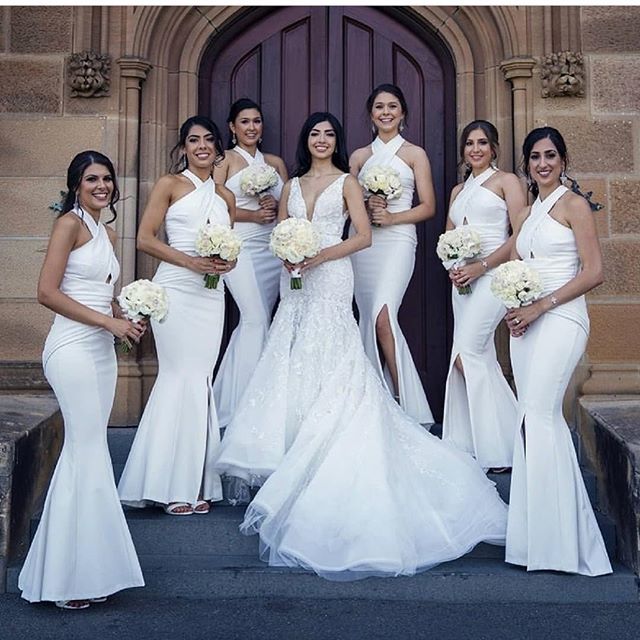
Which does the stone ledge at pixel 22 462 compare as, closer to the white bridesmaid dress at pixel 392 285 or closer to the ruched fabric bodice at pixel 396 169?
the white bridesmaid dress at pixel 392 285

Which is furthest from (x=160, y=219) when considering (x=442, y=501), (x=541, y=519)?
(x=541, y=519)

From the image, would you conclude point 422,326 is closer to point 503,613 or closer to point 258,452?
point 258,452

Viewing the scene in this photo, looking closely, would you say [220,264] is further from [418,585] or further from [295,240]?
[418,585]

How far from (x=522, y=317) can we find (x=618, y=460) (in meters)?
1.04

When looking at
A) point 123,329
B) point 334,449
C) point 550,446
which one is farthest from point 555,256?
point 123,329

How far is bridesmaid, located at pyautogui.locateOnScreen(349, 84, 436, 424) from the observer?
18.5 ft

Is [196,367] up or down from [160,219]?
down

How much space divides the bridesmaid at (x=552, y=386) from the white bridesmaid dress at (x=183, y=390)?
5.38 ft

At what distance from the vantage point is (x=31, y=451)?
15.6 feet

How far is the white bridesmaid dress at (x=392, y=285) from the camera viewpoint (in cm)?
567

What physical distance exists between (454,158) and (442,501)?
343 centimetres

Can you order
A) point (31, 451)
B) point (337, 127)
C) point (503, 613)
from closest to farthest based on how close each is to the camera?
point (503, 613), point (31, 451), point (337, 127)

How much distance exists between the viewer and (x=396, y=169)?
580 cm

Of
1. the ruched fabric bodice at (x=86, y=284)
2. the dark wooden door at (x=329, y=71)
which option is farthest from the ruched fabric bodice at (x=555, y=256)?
the dark wooden door at (x=329, y=71)
